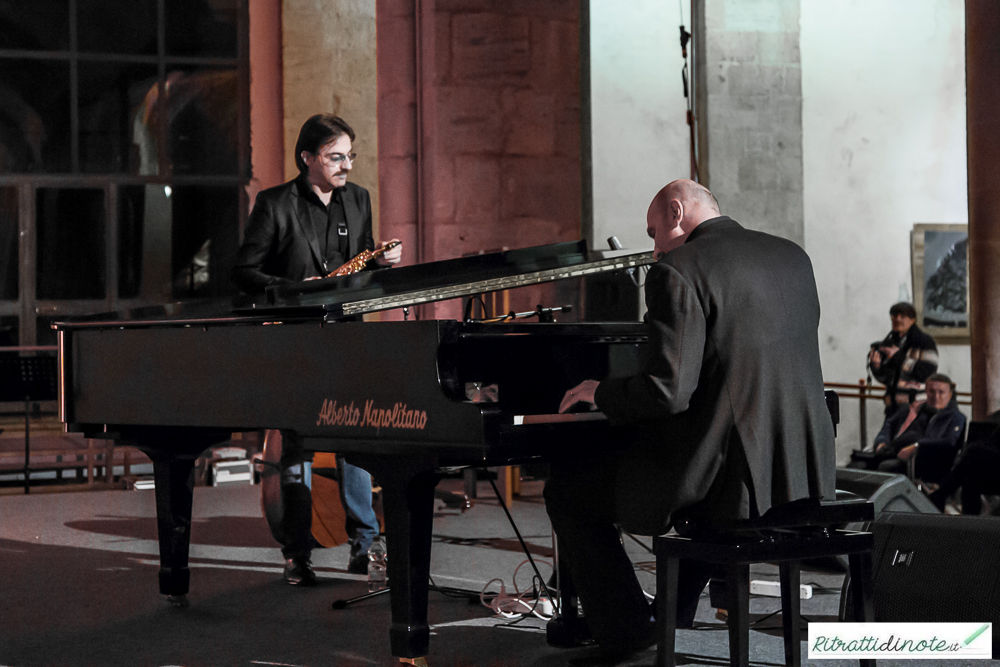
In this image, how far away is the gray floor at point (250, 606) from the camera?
141 inches

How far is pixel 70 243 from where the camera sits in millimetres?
9125

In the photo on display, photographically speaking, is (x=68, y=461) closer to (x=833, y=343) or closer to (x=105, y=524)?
(x=105, y=524)

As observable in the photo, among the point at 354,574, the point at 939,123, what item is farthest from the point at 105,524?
the point at 939,123

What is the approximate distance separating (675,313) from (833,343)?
706 centimetres

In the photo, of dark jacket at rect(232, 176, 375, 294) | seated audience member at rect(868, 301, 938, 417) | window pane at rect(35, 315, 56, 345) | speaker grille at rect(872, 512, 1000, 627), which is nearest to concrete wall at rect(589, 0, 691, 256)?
seated audience member at rect(868, 301, 938, 417)

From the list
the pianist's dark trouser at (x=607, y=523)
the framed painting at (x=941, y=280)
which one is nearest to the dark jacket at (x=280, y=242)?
the pianist's dark trouser at (x=607, y=523)

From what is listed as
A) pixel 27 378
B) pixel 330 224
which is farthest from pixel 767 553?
pixel 27 378

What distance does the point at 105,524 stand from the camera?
21.1ft

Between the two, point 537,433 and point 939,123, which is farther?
point 939,123

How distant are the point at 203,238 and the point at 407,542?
6714 millimetres

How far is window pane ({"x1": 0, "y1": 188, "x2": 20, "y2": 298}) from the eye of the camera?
8977 mm

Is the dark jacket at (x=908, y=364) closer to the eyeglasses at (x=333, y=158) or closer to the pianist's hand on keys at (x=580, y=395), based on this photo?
the eyeglasses at (x=333, y=158)

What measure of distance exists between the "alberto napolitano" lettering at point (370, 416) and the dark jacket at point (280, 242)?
1.46 meters

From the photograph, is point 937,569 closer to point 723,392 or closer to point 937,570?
point 937,570
